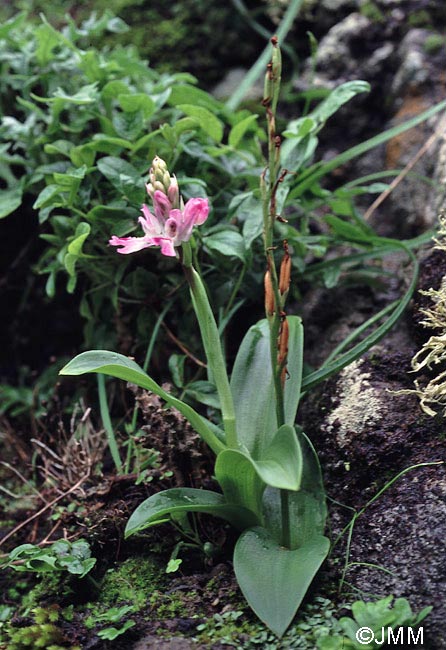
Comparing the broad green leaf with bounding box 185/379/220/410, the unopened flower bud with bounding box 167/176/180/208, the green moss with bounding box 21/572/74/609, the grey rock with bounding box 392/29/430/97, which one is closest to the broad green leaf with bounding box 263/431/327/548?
the broad green leaf with bounding box 185/379/220/410

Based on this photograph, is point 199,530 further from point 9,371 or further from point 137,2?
point 137,2

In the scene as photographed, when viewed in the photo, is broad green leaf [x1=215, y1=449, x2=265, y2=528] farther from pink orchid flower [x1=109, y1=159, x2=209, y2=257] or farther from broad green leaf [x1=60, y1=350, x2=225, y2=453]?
pink orchid flower [x1=109, y1=159, x2=209, y2=257]

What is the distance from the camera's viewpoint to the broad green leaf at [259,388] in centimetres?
127

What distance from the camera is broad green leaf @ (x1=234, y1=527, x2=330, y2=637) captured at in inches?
41.0

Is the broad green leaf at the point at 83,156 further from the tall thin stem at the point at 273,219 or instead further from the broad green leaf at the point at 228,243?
the tall thin stem at the point at 273,219

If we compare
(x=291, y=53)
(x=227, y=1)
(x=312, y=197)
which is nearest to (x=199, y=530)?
(x=312, y=197)

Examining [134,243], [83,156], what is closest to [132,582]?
[134,243]

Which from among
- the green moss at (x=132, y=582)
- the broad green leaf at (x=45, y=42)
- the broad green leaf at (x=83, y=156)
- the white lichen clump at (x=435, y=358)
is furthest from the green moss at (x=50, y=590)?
the broad green leaf at (x=45, y=42)

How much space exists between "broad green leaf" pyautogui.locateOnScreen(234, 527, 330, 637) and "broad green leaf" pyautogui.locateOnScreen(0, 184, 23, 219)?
3.28 ft

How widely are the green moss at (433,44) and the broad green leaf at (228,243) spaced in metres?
1.18

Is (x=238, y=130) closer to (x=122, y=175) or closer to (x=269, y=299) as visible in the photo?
(x=122, y=175)

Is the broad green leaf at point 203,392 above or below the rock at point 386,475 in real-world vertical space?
above

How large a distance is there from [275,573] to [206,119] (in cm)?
105

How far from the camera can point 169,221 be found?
108 centimetres
